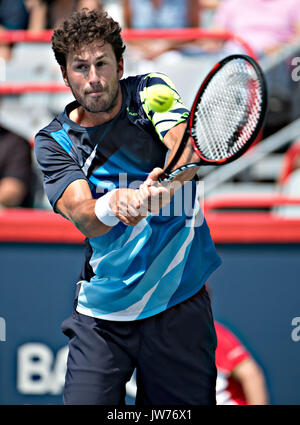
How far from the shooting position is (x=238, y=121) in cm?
216

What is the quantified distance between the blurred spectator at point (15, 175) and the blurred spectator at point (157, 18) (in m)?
1.02

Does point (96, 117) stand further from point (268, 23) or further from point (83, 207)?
point (268, 23)

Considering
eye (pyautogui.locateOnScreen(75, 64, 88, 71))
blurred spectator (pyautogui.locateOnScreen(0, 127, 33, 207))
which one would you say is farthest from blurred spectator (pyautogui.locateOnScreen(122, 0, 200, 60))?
eye (pyautogui.locateOnScreen(75, 64, 88, 71))

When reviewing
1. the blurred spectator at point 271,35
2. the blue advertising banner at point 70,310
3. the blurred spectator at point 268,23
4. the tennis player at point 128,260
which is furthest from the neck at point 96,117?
the blurred spectator at point 268,23

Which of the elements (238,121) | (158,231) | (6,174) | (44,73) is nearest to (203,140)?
(238,121)

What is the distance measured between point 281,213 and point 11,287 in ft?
4.87

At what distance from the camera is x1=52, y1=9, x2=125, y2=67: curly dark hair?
82.7 inches

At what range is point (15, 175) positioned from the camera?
3.77 metres

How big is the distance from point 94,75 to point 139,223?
50 cm

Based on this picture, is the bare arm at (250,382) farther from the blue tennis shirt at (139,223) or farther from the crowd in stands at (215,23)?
the crowd in stands at (215,23)

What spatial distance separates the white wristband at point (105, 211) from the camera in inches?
80.1

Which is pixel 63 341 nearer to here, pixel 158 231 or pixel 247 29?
pixel 158 231

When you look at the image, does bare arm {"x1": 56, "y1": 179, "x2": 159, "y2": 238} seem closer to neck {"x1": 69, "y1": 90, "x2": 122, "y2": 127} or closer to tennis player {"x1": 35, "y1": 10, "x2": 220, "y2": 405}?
tennis player {"x1": 35, "y1": 10, "x2": 220, "y2": 405}

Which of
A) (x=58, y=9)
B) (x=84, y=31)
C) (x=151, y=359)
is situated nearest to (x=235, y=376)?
(x=151, y=359)
